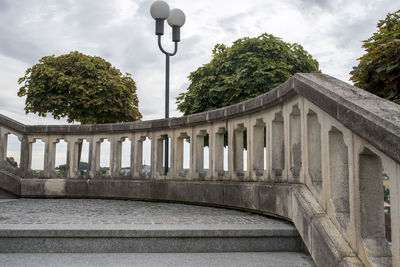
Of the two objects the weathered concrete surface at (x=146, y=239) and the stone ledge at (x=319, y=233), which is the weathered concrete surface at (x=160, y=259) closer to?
the weathered concrete surface at (x=146, y=239)

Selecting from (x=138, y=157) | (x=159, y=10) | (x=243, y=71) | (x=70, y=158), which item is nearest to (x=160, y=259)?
(x=138, y=157)

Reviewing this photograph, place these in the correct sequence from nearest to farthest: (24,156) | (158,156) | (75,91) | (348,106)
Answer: (348,106) < (158,156) < (24,156) < (75,91)

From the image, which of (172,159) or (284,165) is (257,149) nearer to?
(284,165)

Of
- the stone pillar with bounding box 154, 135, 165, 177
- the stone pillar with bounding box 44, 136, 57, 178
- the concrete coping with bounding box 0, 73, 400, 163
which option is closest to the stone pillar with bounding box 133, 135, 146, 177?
the stone pillar with bounding box 154, 135, 165, 177

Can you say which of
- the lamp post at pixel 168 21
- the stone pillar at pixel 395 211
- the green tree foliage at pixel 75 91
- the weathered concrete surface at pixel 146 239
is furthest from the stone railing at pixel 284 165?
the green tree foliage at pixel 75 91

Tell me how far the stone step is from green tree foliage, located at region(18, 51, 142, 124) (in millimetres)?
12909

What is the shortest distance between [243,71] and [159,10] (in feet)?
13.9

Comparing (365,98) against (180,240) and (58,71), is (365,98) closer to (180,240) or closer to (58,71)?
(180,240)

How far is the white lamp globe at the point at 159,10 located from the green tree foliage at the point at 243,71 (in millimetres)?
3821

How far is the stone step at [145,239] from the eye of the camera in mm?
3291

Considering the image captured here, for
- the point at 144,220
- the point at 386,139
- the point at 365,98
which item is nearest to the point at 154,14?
the point at 144,220

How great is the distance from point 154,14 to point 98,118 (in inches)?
320

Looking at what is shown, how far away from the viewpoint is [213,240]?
3350 mm

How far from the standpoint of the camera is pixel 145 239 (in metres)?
3.33
